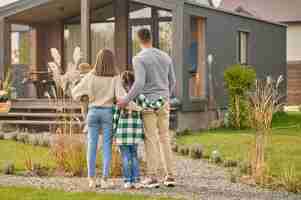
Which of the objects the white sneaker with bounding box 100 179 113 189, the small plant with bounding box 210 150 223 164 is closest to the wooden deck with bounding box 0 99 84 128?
the small plant with bounding box 210 150 223 164

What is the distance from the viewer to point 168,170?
7.76m

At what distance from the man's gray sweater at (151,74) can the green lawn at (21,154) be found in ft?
7.42

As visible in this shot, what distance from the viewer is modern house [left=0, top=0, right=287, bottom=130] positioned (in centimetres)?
1559

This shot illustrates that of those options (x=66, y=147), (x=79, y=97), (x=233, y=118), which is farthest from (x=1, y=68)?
(x=79, y=97)

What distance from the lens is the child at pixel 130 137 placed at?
300 inches

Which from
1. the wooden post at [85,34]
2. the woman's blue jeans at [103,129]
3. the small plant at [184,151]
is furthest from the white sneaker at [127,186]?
the wooden post at [85,34]

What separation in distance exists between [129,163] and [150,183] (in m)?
0.30

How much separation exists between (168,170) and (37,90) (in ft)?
36.1

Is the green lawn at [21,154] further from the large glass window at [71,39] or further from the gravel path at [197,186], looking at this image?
the large glass window at [71,39]

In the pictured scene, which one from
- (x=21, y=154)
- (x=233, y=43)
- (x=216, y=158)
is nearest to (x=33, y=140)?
(x=21, y=154)

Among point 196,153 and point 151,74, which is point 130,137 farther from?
point 196,153

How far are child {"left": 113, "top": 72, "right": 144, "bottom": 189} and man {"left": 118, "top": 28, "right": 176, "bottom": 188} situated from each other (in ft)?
0.30

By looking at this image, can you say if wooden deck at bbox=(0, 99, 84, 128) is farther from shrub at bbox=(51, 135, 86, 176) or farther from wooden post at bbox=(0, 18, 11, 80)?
shrub at bbox=(51, 135, 86, 176)

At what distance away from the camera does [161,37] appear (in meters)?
17.1
